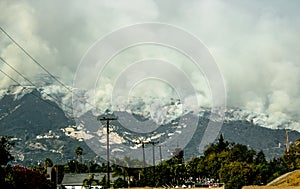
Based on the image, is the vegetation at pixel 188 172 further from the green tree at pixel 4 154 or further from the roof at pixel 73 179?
the roof at pixel 73 179

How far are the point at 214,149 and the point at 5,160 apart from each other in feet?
333

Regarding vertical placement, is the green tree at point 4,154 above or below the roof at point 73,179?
above

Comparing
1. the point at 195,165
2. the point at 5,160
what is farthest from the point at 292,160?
the point at 5,160

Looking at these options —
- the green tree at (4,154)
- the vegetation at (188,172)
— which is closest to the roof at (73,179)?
the vegetation at (188,172)

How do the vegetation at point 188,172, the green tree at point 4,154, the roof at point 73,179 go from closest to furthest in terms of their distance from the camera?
the green tree at point 4,154
the vegetation at point 188,172
the roof at point 73,179

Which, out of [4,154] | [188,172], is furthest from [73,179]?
[4,154]

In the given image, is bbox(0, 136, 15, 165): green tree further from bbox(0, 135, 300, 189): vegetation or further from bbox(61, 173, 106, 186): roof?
bbox(61, 173, 106, 186): roof

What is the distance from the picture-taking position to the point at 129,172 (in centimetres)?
11794

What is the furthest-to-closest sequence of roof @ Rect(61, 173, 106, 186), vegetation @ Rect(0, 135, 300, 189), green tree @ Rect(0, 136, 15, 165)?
roof @ Rect(61, 173, 106, 186) → vegetation @ Rect(0, 135, 300, 189) → green tree @ Rect(0, 136, 15, 165)

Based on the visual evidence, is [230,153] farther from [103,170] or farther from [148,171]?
[103,170]

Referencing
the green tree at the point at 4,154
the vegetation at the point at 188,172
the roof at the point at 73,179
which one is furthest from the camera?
the roof at the point at 73,179

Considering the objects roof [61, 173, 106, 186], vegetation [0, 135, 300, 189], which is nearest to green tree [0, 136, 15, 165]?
vegetation [0, 135, 300, 189]

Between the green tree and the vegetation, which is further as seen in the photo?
the vegetation

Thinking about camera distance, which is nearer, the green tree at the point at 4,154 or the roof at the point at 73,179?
the green tree at the point at 4,154
